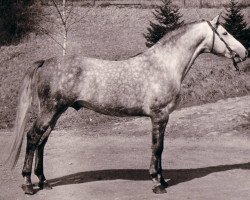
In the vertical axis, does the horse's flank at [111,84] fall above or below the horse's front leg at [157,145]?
above

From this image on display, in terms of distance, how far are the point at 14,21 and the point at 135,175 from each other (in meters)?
21.0

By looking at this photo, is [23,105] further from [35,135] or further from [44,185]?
[44,185]

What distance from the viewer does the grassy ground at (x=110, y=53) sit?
62.8ft

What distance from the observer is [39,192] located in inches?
314

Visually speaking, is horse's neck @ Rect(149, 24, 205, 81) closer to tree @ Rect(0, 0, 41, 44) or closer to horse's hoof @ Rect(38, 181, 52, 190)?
horse's hoof @ Rect(38, 181, 52, 190)

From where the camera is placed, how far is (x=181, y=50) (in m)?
8.09

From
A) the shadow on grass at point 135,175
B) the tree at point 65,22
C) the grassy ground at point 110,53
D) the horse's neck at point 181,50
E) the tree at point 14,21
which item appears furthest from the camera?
the tree at point 14,21

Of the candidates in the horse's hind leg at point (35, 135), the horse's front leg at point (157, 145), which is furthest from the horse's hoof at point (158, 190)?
the horse's hind leg at point (35, 135)

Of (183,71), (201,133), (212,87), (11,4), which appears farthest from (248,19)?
(183,71)

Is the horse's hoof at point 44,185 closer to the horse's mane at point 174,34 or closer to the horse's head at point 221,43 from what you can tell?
the horse's mane at point 174,34

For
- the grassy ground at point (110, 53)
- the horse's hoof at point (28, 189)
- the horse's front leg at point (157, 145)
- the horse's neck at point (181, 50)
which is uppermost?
the horse's neck at point (181, 50)

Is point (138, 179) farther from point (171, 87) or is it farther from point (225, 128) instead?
point (225, 128)

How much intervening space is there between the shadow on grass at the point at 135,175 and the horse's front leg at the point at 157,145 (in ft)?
1.58

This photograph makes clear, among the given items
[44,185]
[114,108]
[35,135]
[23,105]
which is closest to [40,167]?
[44,185]
